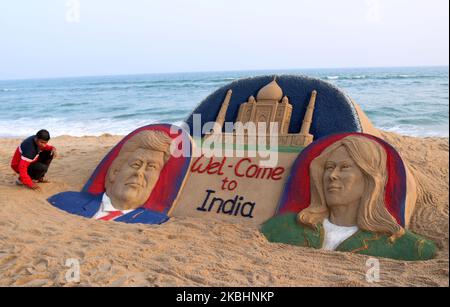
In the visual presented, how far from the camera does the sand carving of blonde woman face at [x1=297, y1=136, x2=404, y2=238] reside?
4.28m

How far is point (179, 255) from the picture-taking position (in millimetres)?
4070

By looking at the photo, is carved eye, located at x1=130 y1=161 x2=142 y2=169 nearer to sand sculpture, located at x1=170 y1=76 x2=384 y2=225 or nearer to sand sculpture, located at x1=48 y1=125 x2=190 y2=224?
sand sculpture, located at x1=48 y1=125 x2=190 y2=224

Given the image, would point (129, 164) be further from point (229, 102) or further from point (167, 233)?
point (229, 102)

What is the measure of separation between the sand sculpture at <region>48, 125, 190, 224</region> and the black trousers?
573 millimetres

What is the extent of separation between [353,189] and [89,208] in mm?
3175

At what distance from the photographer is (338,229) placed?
4371 millimetres

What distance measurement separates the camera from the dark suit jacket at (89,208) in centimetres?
516

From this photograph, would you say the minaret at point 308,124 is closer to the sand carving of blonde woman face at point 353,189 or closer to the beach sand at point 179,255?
the sand carving of blonde woman face at point 353,189

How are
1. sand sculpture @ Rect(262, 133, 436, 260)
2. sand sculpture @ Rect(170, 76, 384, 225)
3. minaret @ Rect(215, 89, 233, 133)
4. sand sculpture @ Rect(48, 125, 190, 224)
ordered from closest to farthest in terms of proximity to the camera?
sand sculpture @ Rect(262, 133, 436, 260) < sand sculpture @ Rect(170, 76, 384, 225) < sand sculpture @ Rect(48, 125, 190, 224) < minaret @ Rect(215, 89, 233, 133)

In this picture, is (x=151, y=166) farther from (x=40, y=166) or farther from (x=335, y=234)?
(x=335, y=234)

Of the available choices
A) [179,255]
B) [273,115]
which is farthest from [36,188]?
[273,115]

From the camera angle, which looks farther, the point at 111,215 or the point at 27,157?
the point at 27,157

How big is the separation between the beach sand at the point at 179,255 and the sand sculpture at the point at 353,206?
0.52ft

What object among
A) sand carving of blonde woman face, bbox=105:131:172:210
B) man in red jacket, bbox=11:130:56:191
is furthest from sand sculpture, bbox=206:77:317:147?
man in red jacket, bbox=11:130:56:191
